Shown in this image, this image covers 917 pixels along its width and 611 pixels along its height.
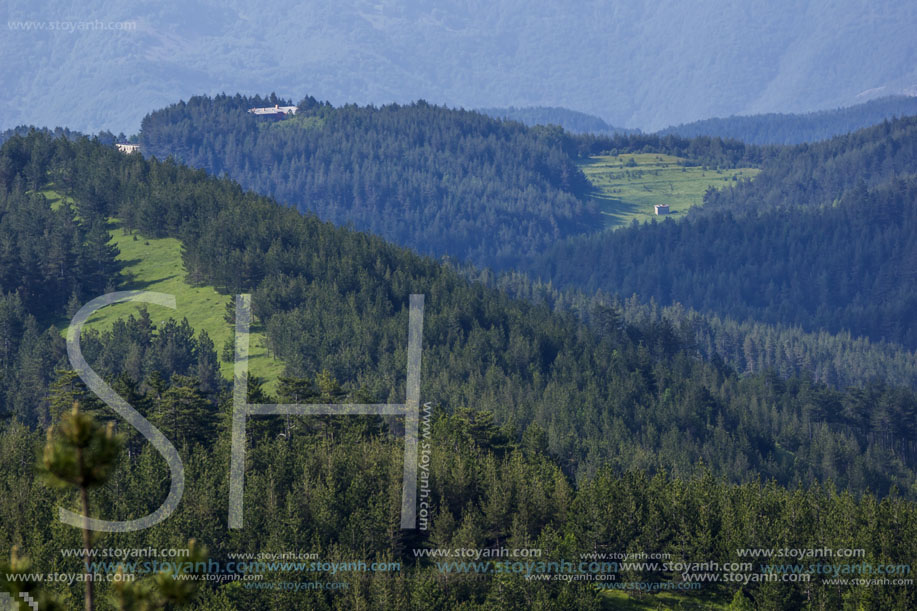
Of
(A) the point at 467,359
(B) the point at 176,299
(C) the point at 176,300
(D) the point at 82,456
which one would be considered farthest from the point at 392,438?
(D) the point at 82,456

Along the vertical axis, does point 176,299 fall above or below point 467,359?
above

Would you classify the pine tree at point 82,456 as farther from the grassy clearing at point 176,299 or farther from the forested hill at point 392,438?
the grassy clearing at point 176,299

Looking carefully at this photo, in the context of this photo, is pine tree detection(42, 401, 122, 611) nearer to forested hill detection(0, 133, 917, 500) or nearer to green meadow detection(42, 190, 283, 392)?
green meadow detection(42, 190, 283, 392)

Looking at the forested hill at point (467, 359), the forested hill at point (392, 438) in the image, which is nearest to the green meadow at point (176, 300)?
the forested hill at point (467, 359)

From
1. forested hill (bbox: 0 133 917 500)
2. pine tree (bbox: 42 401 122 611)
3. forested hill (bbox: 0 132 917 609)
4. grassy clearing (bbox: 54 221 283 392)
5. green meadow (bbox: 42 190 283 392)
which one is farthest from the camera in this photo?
forested hill (bbox: 0 133 917 500)

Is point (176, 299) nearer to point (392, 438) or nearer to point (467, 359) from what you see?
point (467, 359)

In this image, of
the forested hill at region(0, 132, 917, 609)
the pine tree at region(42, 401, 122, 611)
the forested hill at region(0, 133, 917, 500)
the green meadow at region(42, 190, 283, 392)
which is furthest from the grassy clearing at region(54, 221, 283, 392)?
the pine tree at region(42, 401, 122, 611)

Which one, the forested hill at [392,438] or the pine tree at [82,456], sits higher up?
the pine tree at [82,456]
